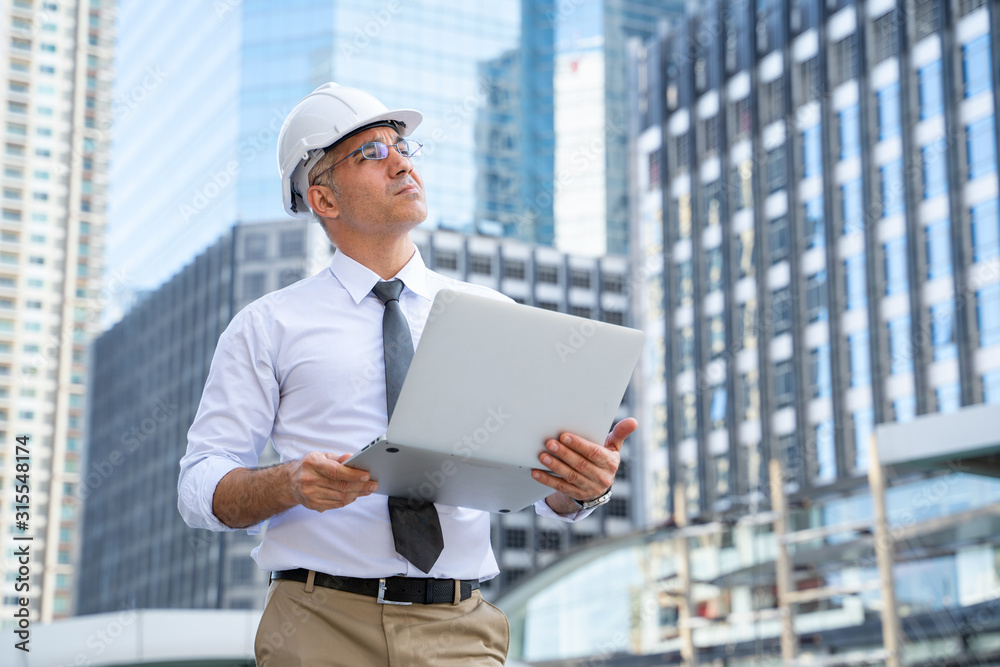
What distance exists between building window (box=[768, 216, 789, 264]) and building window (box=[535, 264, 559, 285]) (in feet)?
78.5

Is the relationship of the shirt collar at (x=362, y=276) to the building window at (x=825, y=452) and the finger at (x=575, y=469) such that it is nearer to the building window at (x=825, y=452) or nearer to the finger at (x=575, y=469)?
the finger at (x=575, y=469)

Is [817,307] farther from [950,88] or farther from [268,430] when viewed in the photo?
[268,430]

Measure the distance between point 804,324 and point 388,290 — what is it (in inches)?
2173

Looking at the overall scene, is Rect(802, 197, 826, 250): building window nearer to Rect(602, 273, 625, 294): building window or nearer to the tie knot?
Rect(602, 273, 625, 294): building window

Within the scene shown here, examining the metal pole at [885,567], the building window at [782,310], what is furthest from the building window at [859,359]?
the metal pole at [885,567]

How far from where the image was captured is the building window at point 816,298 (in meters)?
54.8

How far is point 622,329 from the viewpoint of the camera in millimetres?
2332

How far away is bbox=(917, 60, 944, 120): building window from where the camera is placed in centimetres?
4984

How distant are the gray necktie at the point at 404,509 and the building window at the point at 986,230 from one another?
154 feet

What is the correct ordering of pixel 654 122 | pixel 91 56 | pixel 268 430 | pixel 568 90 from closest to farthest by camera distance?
pixel 268 430 → pixel 654 122 → pixel 568 90 → pixel 91 56

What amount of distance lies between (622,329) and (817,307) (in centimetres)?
5504

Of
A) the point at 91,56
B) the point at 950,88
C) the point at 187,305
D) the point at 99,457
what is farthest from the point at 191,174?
the point at 950,88

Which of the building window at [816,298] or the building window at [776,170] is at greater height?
the building window at [776,170]

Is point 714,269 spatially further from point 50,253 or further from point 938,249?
point 50,253
